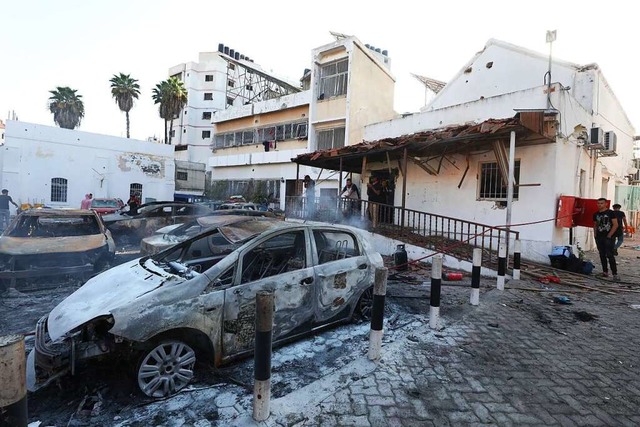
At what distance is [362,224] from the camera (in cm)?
1116

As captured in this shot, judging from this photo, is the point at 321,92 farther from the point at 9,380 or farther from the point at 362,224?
the point at 9,380

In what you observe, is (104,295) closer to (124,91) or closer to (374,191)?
(374,191)

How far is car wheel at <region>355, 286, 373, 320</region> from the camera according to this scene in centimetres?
486

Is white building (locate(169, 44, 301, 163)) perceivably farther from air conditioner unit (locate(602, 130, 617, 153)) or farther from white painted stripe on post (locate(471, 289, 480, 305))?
white painted stripe on post (locate(471, 289, 480, 305))

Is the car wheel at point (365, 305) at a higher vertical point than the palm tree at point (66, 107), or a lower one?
lower

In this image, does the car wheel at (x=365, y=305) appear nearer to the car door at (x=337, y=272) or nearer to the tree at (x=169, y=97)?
the car door at (x=337, y=272)

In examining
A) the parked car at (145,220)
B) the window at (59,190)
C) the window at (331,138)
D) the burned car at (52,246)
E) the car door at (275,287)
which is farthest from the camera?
the window at (59,190)

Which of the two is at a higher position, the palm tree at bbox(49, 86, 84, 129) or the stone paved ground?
the palm tree at bbox(49, 86, 84, 129)

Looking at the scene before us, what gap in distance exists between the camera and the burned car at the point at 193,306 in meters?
2.85

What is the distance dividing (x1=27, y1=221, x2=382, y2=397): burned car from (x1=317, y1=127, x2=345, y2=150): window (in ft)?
48.5

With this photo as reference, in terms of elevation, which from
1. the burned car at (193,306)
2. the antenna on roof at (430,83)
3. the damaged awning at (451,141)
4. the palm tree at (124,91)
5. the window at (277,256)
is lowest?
the burned car at (193,306)

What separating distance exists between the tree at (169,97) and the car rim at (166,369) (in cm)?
4114

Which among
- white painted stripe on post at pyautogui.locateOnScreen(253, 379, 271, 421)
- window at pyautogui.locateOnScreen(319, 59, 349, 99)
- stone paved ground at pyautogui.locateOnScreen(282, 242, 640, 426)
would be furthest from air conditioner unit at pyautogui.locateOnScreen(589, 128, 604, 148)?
white painted stripe on post at pyautogui.locateOnScreen(253, 379, 271, 421)

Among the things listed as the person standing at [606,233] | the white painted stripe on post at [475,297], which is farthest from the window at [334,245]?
the person standing at [606,233]
